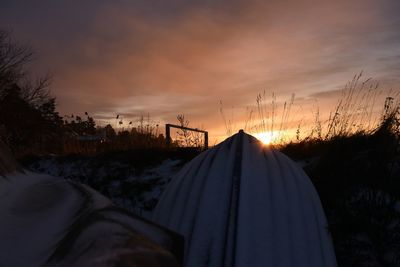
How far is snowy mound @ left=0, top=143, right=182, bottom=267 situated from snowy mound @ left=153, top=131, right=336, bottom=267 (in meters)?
1.26

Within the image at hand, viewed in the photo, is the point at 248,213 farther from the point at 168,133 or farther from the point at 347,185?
the point at 168,133

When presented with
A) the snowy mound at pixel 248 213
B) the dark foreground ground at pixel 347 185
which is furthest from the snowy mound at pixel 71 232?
the dark foreground ground at pixel 347 185

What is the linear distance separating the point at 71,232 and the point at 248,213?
1586 mm

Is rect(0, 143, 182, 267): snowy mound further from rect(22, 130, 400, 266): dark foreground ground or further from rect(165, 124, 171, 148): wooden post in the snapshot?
rect(165, 124, 171, 148): wooden post

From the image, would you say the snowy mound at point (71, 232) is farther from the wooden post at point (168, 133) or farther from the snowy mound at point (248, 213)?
the wooden post at point (168, 133)

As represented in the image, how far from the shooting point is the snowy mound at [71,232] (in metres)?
0.73

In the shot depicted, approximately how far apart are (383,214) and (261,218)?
5.68 ft

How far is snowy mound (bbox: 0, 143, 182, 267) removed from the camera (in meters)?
0.73

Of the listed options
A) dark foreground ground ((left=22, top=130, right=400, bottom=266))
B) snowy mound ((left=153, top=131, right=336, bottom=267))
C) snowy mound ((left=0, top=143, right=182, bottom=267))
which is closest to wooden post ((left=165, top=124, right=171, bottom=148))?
dark foreground ground ((left=22, top=130, right=400, bottom=266))

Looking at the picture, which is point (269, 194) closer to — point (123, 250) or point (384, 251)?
point (384, 251)

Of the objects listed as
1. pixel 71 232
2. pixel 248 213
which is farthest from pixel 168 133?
pixel 71 232

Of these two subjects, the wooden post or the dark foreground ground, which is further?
the wooden post

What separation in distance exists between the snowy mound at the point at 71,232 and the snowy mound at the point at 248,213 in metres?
1.26

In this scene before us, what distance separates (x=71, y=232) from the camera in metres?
0.85
